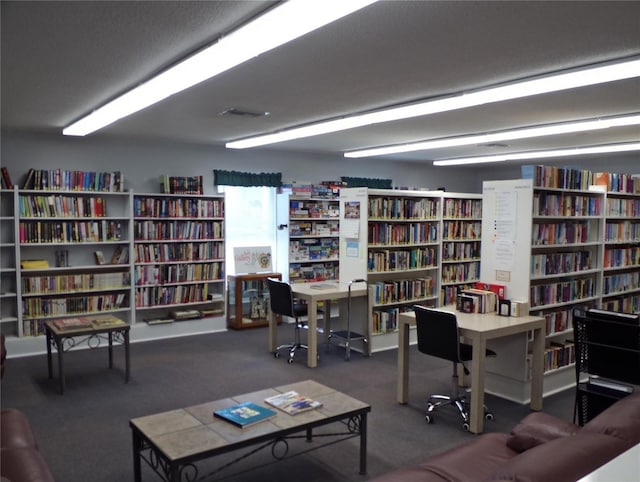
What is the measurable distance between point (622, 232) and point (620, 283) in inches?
24.2

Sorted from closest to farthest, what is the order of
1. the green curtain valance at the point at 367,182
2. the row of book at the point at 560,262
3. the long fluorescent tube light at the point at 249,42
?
the long fluorescent tube light at the point at 249,42 → the row of book at the point at 560,262 → the green curtain valance at the point at 367,182

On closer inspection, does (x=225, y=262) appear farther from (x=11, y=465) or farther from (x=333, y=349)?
(x=11, y=465)

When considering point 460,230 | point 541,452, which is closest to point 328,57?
point 541,452

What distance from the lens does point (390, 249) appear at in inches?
265

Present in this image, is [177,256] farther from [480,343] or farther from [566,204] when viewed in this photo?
[566,204]

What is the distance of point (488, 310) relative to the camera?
471 centimetres

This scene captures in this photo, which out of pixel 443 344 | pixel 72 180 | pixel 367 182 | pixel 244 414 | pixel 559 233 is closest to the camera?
pixel 244 414

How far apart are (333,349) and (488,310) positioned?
2.36 m

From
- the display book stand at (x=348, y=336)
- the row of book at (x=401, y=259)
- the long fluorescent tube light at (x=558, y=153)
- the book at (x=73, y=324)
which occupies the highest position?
the long fluorescent tube light at (x=558, y=153)

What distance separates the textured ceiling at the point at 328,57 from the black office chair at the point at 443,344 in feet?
6.01

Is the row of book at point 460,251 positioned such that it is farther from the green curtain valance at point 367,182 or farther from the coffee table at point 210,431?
the coffee table at point 210,431

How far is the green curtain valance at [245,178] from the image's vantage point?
771cm

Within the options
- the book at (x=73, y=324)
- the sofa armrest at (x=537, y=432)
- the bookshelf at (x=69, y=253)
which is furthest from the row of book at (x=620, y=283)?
the bookshelf at (x=69, y=253)

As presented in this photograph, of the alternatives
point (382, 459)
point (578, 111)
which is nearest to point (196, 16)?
point (382, 459)
